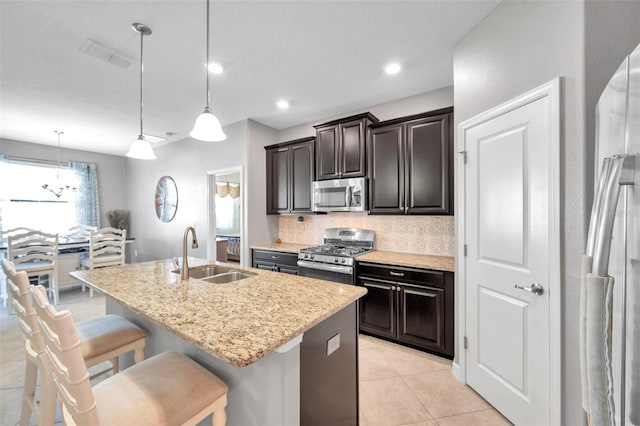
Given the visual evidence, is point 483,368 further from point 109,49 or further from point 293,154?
point 109,49

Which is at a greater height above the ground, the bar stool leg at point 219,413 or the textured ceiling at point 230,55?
the textured ceiling at point 230,55

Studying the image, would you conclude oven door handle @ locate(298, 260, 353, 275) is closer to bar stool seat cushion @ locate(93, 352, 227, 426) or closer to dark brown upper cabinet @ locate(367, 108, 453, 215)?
dark brown upper cabinet @ locate(367, 108, 453, 215)

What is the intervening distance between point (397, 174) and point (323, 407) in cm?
228

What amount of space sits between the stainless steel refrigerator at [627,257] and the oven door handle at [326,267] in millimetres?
2189

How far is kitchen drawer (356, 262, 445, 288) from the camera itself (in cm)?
236

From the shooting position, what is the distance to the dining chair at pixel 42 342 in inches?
44.4

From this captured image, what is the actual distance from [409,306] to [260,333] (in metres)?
2.00

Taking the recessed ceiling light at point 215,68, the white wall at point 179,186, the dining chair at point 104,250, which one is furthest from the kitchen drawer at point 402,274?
the dining chair at point 104,250

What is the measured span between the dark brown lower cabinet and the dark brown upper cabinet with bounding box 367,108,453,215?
0.68 m

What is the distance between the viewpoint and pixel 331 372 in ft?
4.29

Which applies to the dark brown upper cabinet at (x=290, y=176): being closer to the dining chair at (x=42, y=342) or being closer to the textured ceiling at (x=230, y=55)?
the textured ceiling at (x=230, y=55)

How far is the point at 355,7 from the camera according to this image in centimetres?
174

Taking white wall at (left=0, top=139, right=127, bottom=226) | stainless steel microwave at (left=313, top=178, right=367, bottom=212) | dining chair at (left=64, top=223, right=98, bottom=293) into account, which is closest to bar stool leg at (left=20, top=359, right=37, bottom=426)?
stainless steel microwave at (left=313, top=178, right=367, bottom=212)

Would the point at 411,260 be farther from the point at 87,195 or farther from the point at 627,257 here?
the point at 87,195
